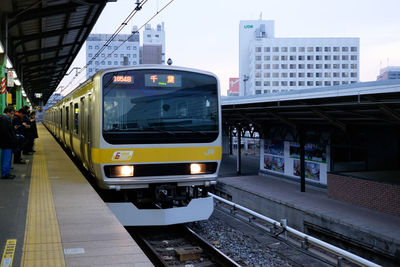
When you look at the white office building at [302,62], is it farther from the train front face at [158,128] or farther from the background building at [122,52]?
the train front face at [158,128]

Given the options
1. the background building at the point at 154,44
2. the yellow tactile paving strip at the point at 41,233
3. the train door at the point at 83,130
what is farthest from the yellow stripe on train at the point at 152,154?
the background building at the point at 154,44

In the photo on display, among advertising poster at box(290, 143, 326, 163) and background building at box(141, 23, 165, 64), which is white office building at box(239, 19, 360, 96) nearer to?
background building at box(141, 23, 165, 64)

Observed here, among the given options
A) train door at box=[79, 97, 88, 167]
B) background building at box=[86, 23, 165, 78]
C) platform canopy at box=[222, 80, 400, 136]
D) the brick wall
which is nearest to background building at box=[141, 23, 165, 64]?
background building at box=[86, 23, 165, 78]

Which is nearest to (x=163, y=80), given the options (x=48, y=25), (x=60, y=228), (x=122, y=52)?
(x=60, y=228)

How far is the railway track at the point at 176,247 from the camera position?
615 cm

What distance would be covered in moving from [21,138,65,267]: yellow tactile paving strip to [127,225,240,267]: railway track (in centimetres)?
172

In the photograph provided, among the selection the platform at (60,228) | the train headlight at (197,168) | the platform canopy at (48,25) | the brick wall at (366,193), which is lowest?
the brick wall at (366,193)

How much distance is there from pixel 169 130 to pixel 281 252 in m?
3.04

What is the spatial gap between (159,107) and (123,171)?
1206mm

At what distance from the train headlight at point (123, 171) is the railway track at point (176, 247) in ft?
3.93

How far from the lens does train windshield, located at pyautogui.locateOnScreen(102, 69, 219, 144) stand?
21.3 ft

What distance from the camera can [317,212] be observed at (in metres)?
12.1

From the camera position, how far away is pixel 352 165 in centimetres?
1536

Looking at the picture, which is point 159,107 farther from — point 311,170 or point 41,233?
point 311,170
